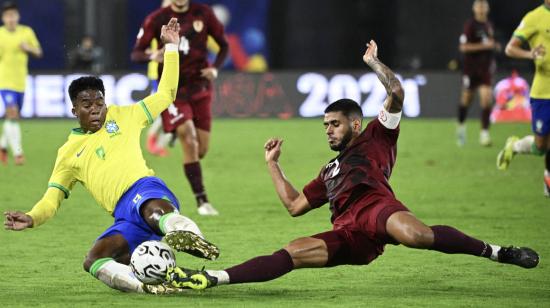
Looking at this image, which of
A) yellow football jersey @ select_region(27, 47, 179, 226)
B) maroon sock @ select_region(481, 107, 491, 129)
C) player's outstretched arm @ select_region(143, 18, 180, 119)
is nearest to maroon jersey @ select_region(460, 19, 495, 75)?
maroon sock @ select_region(481, 107, 491, 129)

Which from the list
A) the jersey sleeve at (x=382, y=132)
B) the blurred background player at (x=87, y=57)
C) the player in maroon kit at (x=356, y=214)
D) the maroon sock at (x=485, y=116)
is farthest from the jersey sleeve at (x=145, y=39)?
the blurred background player at (x=87, y=57)

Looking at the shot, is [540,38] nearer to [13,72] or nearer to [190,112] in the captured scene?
[190,112]

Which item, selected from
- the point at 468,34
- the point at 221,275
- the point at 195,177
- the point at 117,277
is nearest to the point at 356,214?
the point at 221,275

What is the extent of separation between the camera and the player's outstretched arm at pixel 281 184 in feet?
26.3

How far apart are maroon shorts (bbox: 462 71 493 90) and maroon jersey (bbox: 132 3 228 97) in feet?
28.7

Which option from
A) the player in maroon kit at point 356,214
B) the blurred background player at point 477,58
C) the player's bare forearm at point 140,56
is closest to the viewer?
the player in maroon kit at point 356,214

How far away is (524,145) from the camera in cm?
1340

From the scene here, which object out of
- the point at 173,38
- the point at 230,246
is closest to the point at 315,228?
the point at 230,246

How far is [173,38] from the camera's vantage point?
871 centimetres

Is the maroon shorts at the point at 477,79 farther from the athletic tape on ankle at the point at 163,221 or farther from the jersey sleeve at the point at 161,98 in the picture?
the athletic tape on ankle at the point at 163,221

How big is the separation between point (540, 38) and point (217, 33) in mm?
3382

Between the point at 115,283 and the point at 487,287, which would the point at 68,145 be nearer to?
the point at 115,283

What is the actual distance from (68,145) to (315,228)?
3661 mm

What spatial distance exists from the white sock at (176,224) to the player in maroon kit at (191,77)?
4.63 metres
